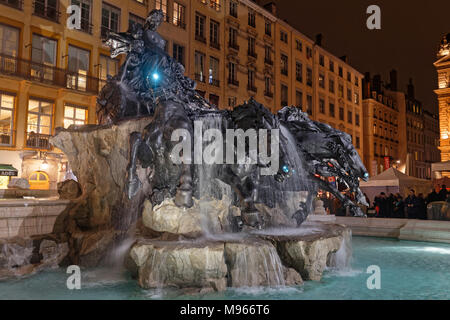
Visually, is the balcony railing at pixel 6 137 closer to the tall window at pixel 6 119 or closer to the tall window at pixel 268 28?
the tall window at pixel 6 119

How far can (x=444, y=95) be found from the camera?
43500 millimetres

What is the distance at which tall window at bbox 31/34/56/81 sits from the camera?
821 inches

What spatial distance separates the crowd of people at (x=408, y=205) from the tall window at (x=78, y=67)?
16.9 metres

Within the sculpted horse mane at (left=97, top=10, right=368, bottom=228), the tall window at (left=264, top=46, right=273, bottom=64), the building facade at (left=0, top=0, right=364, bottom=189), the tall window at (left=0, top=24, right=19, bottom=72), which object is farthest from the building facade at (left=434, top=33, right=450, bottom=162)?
the tall window at (left=0, top=24, right=19, bottom=72)

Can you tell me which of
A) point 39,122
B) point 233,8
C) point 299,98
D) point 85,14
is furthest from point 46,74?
point 299,98

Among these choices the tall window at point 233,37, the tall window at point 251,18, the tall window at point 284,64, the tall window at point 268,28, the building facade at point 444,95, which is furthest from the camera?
the building facade at point 444,95

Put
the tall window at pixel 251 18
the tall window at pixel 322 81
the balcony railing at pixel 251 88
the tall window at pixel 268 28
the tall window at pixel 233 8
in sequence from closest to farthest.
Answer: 1. the tall window at pixel 233 8
2. the balcony railing at pixel 251 88
3. the tall window at pixel 251 18
4. the tall window at pixel 268 28
5. the tall window at pixel 322 81

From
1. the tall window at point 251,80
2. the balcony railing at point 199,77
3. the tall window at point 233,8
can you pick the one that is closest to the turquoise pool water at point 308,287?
the balcony railing at point 199,77

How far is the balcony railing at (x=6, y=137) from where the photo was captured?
19.9m

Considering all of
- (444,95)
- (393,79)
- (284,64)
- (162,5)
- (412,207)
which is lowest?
(412,207)

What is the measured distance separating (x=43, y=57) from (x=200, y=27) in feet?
39.5

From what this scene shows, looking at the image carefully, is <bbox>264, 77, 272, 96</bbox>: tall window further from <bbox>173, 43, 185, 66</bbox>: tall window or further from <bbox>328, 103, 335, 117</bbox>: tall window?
<bbox>328, 103, 335, 117</bbox>: tall window

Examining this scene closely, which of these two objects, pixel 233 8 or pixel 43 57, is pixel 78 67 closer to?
pixel 43 57

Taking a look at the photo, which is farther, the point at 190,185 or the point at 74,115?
the point at 74,115
